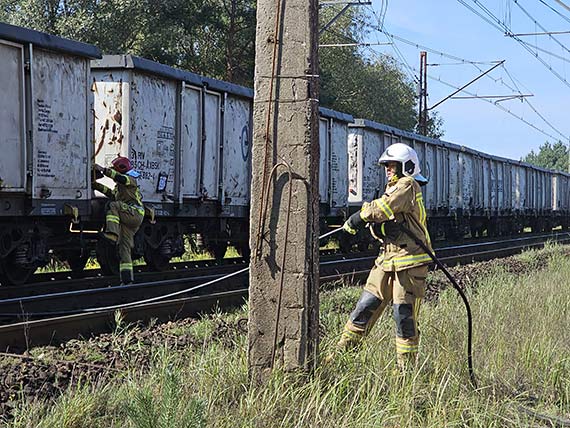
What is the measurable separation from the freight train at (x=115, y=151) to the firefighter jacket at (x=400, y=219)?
5978mm

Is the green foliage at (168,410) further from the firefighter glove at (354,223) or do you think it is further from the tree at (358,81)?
the tree at (358,81)

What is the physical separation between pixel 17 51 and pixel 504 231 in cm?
3074

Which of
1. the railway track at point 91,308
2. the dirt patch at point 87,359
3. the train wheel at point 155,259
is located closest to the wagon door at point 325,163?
the train wheel at point 155,259

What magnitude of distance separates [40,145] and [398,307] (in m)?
6.67

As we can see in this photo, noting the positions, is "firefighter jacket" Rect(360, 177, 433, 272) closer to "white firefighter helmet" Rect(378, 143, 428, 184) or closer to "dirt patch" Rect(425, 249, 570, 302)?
"white firefighter helmet" Rect(378, 143, 428, 184)

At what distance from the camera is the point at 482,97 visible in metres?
34.4

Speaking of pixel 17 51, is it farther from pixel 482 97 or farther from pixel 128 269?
pixel 482 97

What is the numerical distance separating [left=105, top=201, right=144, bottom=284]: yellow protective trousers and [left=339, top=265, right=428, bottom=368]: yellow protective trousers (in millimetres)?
5620

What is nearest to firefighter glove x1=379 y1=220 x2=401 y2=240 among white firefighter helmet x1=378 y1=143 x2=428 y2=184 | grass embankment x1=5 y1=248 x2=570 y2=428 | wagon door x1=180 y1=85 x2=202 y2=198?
white firefighter helmet x1=378 y1=143 x2=428 y2=184

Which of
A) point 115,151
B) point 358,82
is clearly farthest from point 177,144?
point 358,82

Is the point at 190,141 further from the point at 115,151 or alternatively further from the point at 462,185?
the point at 462,185

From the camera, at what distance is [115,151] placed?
12.9 metres

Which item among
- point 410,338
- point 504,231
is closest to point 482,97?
point 504,231

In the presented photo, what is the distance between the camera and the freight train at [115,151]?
1051cm
